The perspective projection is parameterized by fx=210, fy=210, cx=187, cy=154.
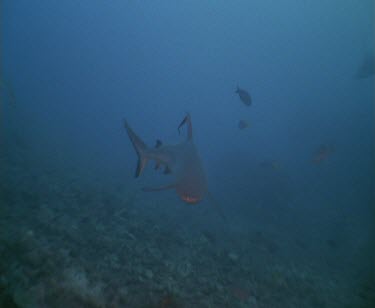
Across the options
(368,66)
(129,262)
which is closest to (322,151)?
(129,262)

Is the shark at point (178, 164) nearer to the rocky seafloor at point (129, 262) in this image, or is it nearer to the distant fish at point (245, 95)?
the rocky seafloor at point (129, 262)

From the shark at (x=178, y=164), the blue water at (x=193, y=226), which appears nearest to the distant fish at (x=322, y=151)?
the blue water at (x=193, y=226)

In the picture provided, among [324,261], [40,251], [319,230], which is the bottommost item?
[319,230]

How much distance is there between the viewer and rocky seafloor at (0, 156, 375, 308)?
2.79 m

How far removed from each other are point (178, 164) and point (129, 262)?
194cm

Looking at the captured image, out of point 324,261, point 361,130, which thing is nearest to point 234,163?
point 324,261

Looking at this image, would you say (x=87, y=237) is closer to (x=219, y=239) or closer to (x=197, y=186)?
(x=197, y=186)

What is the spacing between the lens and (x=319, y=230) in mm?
10148

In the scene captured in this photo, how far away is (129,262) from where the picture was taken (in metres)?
3.68

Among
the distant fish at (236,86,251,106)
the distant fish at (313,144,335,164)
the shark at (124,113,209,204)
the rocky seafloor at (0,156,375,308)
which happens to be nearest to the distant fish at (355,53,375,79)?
the distant fish at (313,144,335,164)

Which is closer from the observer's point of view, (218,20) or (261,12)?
(261,12)

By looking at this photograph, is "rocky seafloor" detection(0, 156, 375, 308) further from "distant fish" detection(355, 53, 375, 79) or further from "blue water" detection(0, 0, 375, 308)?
"distant fish" detection(355, 53, 375, 79)

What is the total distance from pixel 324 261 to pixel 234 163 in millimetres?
9094

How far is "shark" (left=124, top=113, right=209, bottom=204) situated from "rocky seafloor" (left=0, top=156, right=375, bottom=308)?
159 cm
